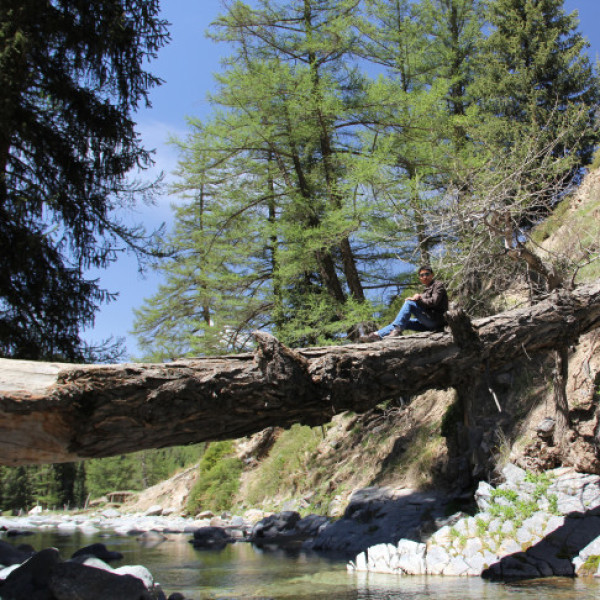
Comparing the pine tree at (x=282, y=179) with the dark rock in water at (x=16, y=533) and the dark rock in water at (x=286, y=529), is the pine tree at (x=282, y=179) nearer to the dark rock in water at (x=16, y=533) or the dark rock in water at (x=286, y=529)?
the dark rock in water at (x=286, y=529)

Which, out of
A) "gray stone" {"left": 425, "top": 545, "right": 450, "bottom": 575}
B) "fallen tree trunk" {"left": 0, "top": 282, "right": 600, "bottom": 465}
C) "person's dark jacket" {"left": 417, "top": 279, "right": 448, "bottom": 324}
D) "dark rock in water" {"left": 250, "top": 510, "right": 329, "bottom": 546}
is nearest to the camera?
"fallen tree trunk" {"left": 0, "top": 282, "right": 600, "bottom": 465}

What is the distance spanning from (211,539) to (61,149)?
9442mm

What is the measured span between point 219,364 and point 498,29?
18817mm

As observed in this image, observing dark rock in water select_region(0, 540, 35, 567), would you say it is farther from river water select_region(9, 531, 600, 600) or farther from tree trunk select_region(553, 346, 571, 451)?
tree trunk select_region(553, 346, 571, 451)

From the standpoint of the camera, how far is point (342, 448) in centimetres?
1572

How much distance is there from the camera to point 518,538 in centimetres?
751

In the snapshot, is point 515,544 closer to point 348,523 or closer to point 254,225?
point 348,523

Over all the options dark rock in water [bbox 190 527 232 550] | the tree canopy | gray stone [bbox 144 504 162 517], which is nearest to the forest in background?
the tree canopy

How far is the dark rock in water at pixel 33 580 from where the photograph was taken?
19.1 feet

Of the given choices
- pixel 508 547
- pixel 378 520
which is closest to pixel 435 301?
pixel 508 547

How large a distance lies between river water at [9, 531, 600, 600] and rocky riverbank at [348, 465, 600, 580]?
329 mm

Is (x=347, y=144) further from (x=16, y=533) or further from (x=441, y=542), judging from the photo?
(x=16, y=533)

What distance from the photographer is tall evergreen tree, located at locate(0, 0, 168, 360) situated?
841 cm

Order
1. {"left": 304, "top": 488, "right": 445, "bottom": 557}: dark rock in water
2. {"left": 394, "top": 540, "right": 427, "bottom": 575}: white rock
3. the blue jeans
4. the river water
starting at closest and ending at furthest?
the river water → the blue jeans → {"left": 394, "top": 540, "right": 427, "bottom": 575}: white rock → {"left": 304, "top": 488, "right": 445, "bottom": 557}: dark rock in water
